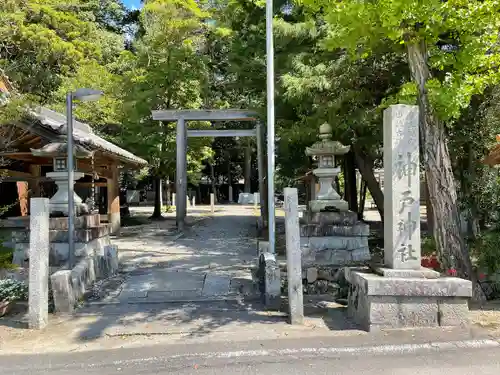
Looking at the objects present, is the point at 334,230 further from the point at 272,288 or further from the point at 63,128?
the point at 63,128

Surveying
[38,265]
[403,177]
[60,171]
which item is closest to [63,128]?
[60,171]

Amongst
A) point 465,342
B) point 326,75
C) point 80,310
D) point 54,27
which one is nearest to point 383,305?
point 465,342

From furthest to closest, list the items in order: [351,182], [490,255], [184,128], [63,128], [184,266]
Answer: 1. [351,182]
2. [184,128]
3. [184,266]
4. [63,128]
5. [490,255]

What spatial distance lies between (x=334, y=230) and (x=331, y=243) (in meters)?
0.28

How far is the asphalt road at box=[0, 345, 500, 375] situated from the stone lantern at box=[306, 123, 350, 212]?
4.59 metres

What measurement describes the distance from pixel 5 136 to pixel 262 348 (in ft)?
24.0

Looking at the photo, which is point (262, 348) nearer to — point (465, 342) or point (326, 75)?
point (465, 342)

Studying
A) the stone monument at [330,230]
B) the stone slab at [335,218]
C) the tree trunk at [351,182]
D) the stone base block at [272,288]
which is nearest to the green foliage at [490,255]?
the stone monument at [330,230]

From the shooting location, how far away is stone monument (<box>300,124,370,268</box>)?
930cm

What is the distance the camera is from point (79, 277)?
24.3ft

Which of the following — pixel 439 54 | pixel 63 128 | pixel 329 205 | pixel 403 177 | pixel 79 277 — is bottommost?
pixel 79 277

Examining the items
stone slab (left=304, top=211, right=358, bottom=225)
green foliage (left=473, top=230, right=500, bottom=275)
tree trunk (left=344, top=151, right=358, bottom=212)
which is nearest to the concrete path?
stone slab (left=304, top=211, right=358, bottom=225)

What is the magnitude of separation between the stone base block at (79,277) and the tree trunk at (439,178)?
566 centimetres

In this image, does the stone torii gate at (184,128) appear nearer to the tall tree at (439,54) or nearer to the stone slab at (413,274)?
the tall tree at (439,54)
